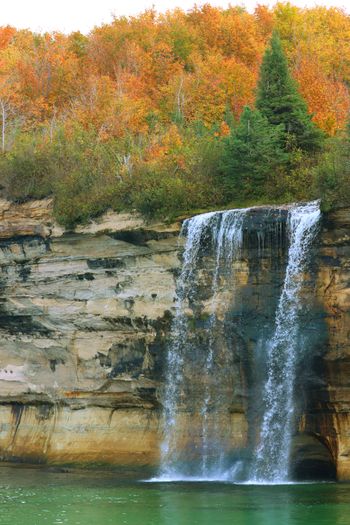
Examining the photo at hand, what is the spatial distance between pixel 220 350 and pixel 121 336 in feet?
13.2

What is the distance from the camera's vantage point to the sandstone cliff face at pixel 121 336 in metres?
29.2

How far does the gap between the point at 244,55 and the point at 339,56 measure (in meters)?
5.84

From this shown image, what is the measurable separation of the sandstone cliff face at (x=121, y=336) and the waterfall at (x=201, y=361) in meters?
0.37

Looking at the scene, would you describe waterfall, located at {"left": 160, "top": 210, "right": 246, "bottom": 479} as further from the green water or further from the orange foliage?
the orange foliage

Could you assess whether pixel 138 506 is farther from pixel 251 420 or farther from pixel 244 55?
pixel 244 55

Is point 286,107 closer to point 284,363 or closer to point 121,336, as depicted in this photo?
point 121,336

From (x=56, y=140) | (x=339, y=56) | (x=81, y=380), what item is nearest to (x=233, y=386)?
(x=81, y=380)

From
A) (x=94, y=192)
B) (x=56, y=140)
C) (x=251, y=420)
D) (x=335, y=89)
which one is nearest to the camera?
(x=251, y=420)

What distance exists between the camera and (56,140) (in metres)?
43.4

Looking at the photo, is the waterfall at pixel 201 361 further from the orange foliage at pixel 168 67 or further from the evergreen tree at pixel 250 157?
the orange foliage at pixel 168 67

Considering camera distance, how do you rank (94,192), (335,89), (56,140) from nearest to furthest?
(94,192) → (56,140) → (335,89)

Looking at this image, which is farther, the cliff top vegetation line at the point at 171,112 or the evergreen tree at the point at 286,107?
the evergreen tree at the point at 286,107

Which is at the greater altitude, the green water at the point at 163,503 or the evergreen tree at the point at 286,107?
the evergreen tree at the point at 286,107

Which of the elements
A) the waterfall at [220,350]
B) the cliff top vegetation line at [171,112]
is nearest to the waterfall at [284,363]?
the waterfall at [220,350]
